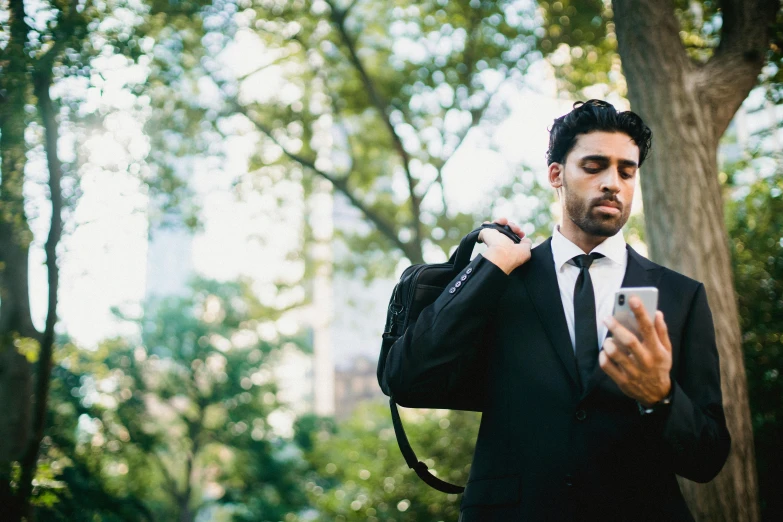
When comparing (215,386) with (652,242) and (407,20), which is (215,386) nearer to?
(407,20)

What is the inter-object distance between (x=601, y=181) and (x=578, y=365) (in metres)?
0.67

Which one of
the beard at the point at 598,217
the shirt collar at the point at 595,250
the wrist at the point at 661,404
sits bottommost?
the wrist at the point at 661,404

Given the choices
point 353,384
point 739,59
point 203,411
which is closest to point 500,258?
point 739,59

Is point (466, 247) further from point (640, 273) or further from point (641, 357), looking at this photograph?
point (641, 357)

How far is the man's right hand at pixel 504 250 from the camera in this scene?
2.26 metres

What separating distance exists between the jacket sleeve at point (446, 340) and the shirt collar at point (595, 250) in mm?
324

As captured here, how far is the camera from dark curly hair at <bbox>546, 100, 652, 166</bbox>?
2.39 meters

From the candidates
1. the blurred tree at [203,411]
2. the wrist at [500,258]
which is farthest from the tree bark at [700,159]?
the blurred tree at [203,411]

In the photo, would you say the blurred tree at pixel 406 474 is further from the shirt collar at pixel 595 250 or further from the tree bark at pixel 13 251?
the shirt collar at pixel 595 250

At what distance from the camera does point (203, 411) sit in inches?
971

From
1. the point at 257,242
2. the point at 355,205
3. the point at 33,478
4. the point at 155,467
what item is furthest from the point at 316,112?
the point at 155,467

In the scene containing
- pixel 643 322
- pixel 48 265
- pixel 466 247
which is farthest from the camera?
pixel 48 265

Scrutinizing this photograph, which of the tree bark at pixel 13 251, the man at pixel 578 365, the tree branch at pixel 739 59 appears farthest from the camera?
the tree bark at pixel 13 251

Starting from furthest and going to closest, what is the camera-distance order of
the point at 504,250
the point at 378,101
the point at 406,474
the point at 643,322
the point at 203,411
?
1. the point at 203,411
2. the point at 378,101
3. the point at 406,474
4. the point at 504,250
5. the point at 643,322
